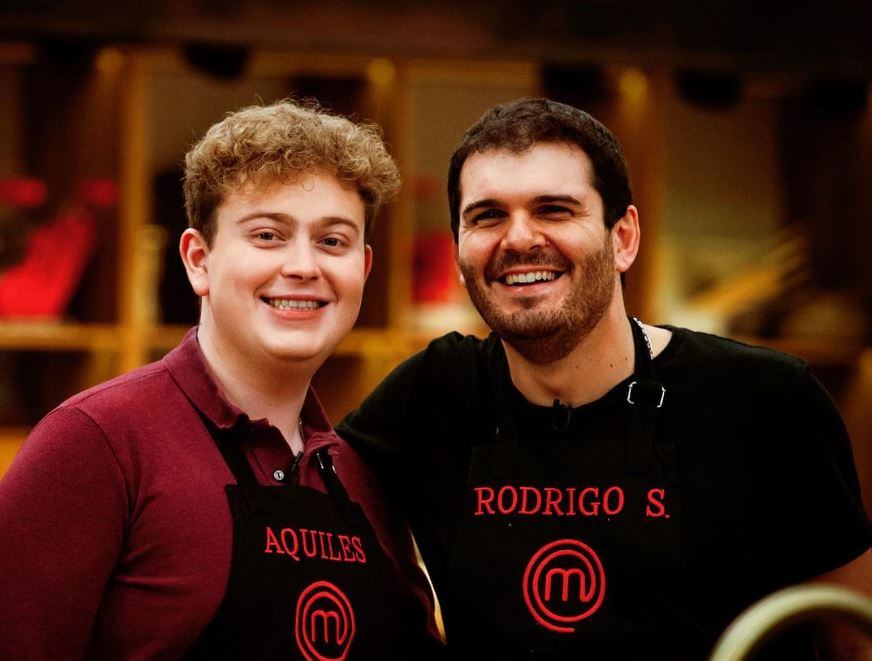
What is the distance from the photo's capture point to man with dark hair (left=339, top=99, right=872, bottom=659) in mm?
1656

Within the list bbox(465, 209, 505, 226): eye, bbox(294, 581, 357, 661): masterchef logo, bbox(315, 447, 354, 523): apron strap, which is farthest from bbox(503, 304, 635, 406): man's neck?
bbox(294, 581, 357, 661): masterchef logo

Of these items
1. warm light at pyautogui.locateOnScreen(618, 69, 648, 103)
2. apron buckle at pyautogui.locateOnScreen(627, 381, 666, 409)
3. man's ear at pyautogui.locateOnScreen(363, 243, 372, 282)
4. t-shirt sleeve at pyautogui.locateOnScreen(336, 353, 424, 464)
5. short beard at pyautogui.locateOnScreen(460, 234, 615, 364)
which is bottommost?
t-shirt sleeve at pyautogui.locateOnScreen(336, 353, 424, 464)

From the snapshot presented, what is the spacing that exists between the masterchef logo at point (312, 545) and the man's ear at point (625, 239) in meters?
0.60

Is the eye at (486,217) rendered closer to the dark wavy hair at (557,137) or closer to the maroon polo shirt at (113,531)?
the dark wavy hair at (557,137)

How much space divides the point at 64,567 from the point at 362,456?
2.17 ft

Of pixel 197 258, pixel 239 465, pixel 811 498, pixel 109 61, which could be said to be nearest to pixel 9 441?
pixel 109 61

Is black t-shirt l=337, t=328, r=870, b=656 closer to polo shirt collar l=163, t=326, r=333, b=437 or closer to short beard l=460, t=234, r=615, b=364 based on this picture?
short beard l=460, t=234, r=615, b=364

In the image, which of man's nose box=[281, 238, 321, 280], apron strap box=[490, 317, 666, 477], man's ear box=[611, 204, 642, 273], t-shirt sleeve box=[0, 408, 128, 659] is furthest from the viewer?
man's ear box=[611, 204, 642, 273]

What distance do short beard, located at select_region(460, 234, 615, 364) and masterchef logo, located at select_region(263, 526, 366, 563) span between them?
383 mm

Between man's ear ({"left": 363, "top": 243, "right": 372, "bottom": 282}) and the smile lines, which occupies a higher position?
man's ear ({"left": 363, "top": 243, "right": 372, "bottom": 282})

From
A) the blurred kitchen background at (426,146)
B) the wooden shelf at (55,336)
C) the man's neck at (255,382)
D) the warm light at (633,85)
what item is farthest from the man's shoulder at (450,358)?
the warm light at (633,85)

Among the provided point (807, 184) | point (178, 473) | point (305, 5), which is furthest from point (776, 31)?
point (178, 473)

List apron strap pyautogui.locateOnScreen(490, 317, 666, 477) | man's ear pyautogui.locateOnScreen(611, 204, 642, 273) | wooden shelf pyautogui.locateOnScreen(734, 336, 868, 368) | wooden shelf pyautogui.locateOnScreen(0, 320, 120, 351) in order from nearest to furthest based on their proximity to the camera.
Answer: apron strap pyautogui.locateOnScreen(490, 317, 666, 477) < man's ear pyautogui.locateOnScreen(611, 204, 642, 273) < wooden shelf pyautogui.locateOnScreen(0, 320, 120, 351) < wooden shelf pyautogui.locateOnScreen(734, 336, 868, 368)

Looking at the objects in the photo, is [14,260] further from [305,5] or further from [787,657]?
[787,657]
